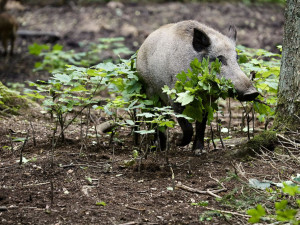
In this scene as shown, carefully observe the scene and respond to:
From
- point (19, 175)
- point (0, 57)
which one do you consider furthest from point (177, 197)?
point (0, 57)

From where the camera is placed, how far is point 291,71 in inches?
170

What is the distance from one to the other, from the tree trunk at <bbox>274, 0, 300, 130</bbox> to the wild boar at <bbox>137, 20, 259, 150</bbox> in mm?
465

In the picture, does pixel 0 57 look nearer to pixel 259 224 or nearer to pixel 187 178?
pixel 187 178

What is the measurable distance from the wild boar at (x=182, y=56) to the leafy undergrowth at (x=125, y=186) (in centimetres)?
57

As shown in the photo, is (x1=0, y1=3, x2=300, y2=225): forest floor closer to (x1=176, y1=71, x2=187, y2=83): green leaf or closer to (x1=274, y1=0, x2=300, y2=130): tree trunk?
(x1=274, y1=0, x2=300, y2=130): tree trunk

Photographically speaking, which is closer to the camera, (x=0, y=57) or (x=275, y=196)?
(x=275, y=196)

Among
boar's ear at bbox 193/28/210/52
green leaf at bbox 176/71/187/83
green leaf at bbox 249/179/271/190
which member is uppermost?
boar's ear at bbox 193/28/210/52

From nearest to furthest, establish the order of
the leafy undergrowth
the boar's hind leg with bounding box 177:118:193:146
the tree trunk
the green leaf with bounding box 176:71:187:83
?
1. the leafy undergrowth
2. the green leaf with bounding box 176:71:187:83
3. the tree trunk
4. the boar's hind leg with bounding box 177:118:193:146

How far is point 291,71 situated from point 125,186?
2.05 m

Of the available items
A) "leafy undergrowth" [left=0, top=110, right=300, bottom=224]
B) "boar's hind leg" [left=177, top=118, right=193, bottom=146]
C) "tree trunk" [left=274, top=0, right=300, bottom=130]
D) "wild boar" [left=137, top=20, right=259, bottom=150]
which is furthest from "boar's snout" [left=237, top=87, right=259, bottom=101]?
"boar's hind leg" [left=177, top=118, right=193, bottom=146]

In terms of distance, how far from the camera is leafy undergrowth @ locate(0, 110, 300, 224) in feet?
10.1

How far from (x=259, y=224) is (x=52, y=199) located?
151 cm

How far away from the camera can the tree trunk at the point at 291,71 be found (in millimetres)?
4266

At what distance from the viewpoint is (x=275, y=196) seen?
320cm
